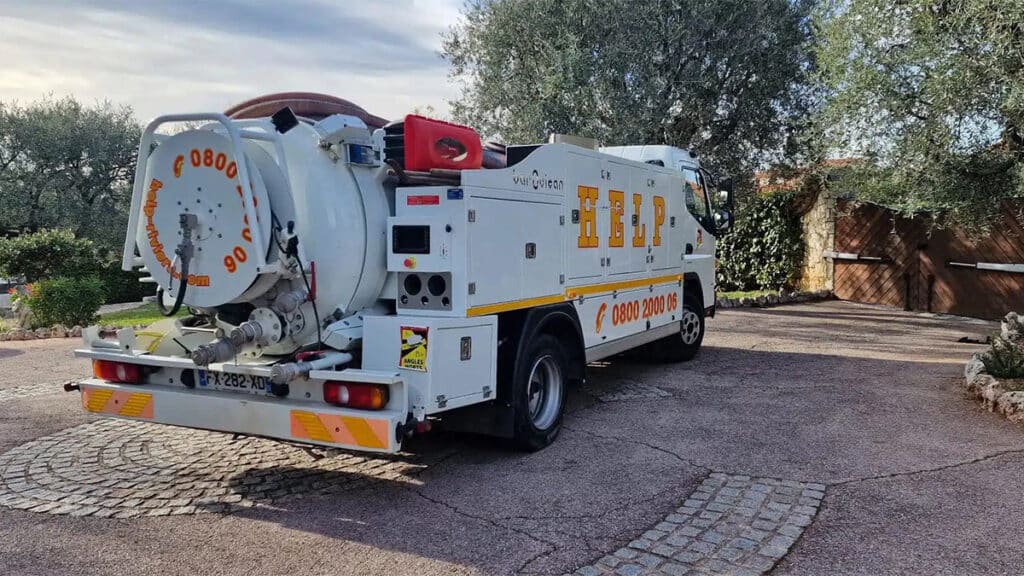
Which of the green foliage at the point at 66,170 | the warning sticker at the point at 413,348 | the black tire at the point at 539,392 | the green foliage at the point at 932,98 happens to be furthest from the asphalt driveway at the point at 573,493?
the green foliage at the point at 66,170

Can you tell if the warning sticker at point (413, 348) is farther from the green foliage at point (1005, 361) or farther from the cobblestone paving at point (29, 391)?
the green foliage at point (1005, 361)

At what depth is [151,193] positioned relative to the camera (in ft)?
15.6

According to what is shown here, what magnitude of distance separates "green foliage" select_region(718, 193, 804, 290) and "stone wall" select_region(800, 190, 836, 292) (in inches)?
6.7

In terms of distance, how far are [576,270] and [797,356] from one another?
5085mm

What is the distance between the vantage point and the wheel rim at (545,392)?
5.96 m

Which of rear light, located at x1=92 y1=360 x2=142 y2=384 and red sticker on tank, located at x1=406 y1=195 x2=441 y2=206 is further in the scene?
rear light, located at x1=92 y1=360 x2=142 y2=384

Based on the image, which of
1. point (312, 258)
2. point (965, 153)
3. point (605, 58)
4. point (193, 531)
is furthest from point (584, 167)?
point (605, 58)

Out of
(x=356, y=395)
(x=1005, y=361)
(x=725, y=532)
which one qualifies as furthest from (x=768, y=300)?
(x=356, y=395)

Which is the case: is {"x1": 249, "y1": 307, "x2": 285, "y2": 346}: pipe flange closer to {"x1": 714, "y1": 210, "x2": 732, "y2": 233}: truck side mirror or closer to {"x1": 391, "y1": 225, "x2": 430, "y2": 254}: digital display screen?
{"x1": 391, "y1": 225, "x2": 430, "y2": 254}: digital display screen

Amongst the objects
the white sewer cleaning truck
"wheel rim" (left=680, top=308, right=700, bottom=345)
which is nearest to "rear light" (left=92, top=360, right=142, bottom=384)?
the white sewer cleaning truck

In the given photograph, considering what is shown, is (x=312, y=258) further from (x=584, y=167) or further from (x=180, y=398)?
(x=584, y=167)

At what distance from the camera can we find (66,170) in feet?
82.8

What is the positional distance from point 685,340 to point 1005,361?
337cm

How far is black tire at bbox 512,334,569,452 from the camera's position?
18.0 ft
